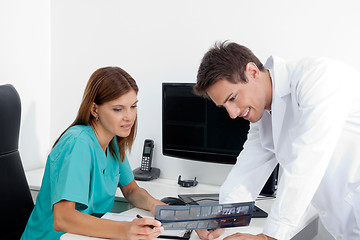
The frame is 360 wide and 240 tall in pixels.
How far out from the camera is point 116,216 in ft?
4.25

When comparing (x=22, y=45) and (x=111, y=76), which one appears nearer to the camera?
(x=111, y=76)

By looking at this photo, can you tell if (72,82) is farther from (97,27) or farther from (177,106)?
(177,106)

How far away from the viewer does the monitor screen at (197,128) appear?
5.75 ft

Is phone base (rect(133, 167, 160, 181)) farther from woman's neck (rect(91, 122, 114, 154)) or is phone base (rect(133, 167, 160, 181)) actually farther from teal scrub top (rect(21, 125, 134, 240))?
woman's neck (rect(91, 122, 114, 154))

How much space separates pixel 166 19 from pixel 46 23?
2.66ft

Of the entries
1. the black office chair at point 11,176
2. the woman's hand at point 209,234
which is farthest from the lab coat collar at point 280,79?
the black office chair at point 11,176

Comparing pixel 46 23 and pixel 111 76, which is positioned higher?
pixel 46 23

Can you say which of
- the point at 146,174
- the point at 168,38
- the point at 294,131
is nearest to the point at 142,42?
the point at 168,38

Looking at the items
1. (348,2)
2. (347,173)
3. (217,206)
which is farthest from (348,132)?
(348,2)

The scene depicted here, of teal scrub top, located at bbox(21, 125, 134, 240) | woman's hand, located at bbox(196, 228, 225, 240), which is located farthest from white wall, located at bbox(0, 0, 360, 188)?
woman's hand, located at bbox(196, 228, 225, 240)

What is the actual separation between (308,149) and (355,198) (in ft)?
0.98

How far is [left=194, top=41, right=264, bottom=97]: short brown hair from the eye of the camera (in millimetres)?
1159

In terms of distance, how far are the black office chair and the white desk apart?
0.37m

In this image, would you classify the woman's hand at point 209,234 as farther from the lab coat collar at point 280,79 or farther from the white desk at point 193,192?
the lab coat collar at point 280,79
